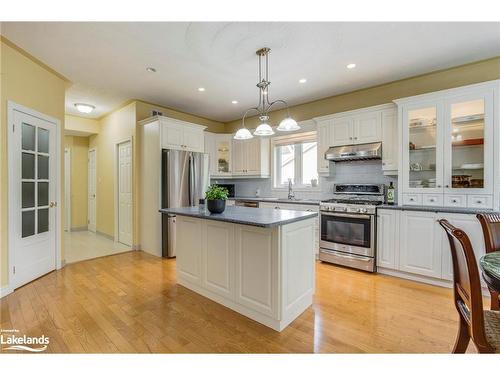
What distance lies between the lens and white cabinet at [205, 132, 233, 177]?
5.46 meters

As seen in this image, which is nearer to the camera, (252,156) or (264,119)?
(264,119)

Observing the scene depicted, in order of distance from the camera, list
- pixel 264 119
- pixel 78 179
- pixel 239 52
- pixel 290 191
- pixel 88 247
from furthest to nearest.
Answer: pixel 78 179, pixel 290 191, pixel 88 247, pixel 264 119, pixel 239 52

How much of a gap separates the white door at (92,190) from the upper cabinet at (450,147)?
6.45 meters

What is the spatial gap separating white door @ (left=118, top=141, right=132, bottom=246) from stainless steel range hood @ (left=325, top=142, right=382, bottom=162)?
144 inches

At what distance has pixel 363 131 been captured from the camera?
3.63 m

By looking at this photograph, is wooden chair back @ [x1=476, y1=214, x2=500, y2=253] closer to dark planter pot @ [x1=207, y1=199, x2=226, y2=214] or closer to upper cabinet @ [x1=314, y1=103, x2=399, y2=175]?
upper cabinet @ [x1=314, y1=103, x2=399, y2=175]

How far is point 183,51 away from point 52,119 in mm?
2134

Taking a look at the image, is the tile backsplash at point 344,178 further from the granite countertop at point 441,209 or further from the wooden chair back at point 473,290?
the wooden chair back at point 473,290

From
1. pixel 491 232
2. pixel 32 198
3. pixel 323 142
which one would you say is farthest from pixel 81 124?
pixel 491 232

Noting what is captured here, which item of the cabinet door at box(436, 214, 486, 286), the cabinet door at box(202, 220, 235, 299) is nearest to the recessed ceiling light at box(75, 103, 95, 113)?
the cabinet door at box(202, 220, 235, 299)

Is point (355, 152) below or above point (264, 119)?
below

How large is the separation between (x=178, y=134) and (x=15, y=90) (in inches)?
83.7

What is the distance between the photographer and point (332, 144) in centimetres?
394

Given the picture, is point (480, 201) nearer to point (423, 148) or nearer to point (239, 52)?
point (423, 148)
